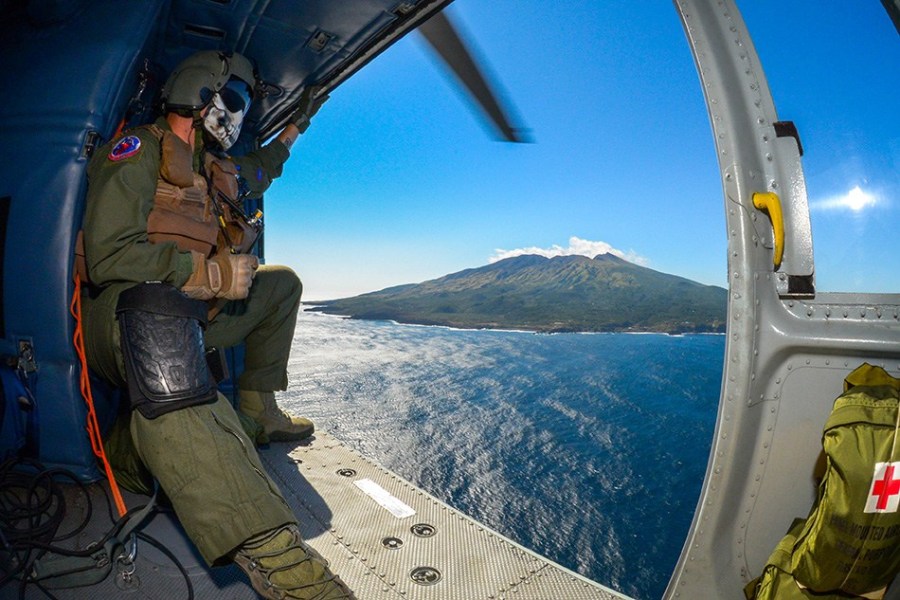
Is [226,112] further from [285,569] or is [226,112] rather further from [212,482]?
[285,569]

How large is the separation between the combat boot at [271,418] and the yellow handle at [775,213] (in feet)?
9.94

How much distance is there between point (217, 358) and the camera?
6.77 feet

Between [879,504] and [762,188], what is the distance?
30.5 inches

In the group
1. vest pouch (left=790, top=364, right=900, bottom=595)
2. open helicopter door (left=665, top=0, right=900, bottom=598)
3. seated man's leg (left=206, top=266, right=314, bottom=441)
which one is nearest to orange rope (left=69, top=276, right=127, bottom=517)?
seated man's leg (left=206, top=266, right=314, bottom=441)

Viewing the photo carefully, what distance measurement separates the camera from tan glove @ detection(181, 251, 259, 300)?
5.95ft

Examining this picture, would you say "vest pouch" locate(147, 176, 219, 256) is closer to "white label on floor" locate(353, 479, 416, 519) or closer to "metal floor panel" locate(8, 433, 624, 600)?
"metal floor panel" locate(8, 433, 624, 600)

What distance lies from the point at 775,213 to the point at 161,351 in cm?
196

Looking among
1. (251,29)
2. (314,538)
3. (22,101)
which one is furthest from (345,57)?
(314,538)

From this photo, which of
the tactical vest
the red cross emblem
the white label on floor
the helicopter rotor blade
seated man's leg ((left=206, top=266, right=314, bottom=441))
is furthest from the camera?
seated man's leg ((left=206, top=266, right=314, bottom=441))

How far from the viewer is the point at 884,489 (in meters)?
0.94

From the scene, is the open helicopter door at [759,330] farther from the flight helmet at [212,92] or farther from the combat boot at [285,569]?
the flight helmet at [212,92]

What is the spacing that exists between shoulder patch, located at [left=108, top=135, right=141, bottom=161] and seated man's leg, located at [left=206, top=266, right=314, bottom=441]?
1.27 m

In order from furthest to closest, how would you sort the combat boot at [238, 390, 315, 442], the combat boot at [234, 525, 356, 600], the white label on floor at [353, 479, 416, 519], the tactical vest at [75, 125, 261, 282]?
the combat boot at [238, 390, 315, 442] < the white label on floor at [353, 479, 416, 519] < the tactical vest at [75, 125, 261, 282] < the combat boot at [234, 525, 356, 600]

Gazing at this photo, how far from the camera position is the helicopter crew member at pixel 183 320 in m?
1.48
